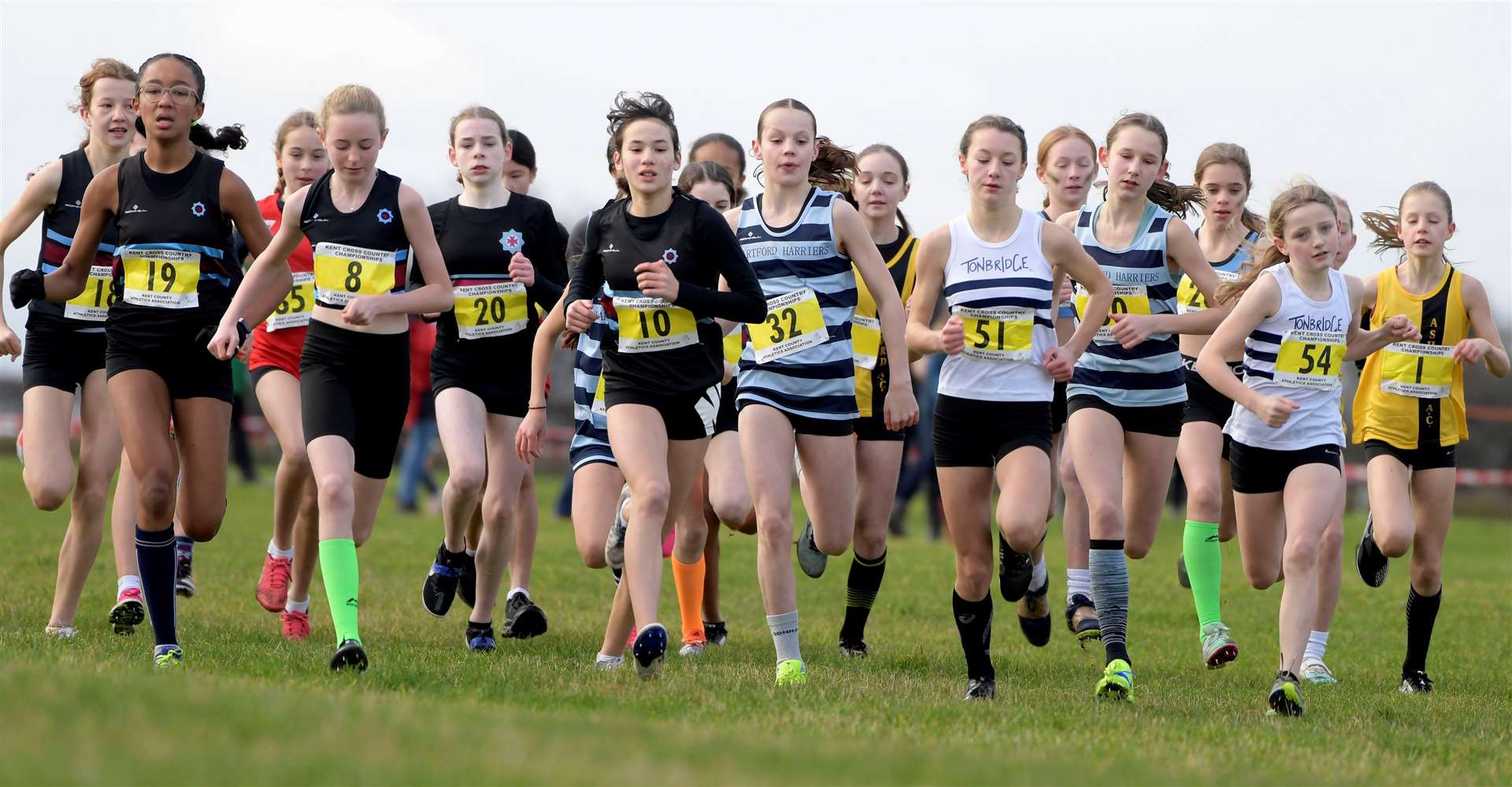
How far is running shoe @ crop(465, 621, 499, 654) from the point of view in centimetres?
830

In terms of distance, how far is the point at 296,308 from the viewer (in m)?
8.76

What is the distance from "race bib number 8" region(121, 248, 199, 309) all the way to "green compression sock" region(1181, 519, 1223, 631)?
4.78 m

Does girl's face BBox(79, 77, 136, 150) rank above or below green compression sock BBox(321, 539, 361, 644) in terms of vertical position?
above

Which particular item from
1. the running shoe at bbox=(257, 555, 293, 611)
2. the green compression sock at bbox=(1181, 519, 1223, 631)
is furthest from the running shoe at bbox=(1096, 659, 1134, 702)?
the running shoe at bbox=(257, 555, 293, 611)

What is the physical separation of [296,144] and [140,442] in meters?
2.82

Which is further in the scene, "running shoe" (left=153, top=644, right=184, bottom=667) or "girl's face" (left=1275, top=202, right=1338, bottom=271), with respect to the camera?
"girl's face" (left=1275, top=202, right=1338, bottom=271)

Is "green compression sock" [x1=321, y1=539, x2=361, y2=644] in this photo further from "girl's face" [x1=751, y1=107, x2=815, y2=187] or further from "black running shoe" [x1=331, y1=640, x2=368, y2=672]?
"girl's face" [x1=751, y1=107, x2=815, y2=187]

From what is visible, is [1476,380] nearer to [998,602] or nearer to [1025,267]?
[998,602]

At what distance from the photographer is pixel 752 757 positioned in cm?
466

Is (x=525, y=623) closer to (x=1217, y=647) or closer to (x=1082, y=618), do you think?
(x=1082, y=618)

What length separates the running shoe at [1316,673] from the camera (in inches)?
326

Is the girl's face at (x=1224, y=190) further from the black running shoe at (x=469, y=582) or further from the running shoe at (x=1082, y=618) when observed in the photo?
the black running shoe at (x=469, y=582)

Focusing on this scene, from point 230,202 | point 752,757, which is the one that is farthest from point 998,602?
point 752,757

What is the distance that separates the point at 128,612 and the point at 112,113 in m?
2.40
